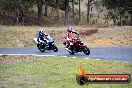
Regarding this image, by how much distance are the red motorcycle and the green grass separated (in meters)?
3.78

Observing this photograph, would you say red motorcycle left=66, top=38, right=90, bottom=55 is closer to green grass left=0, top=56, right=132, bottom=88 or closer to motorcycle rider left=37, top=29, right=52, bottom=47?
motorcycle rider left=37, top=29, right=52, bottom=47

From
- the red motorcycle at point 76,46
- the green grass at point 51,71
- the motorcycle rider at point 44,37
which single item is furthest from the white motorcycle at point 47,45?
the green grass at point 51,71

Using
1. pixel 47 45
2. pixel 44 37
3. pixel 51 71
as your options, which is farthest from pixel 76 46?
pixel 51 71

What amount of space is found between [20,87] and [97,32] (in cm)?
2606

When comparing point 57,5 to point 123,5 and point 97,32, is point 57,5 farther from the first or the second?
point 97,32

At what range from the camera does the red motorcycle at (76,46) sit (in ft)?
85.4

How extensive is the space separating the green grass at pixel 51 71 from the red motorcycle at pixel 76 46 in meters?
3.78

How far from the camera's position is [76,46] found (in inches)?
1030

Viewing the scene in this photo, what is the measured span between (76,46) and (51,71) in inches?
→ 331

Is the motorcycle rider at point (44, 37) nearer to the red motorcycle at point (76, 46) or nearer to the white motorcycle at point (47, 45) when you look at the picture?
the white motorcycle at point (47, 45)

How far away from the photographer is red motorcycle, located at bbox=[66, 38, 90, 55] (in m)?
26.0

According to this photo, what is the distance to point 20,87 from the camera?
14.3 meters

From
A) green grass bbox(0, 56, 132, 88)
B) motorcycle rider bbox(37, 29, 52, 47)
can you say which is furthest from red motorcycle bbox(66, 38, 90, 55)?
green grass bbox(0, 56, 132, 88)

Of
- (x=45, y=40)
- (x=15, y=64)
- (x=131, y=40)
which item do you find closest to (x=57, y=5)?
(x=131, y=40)
